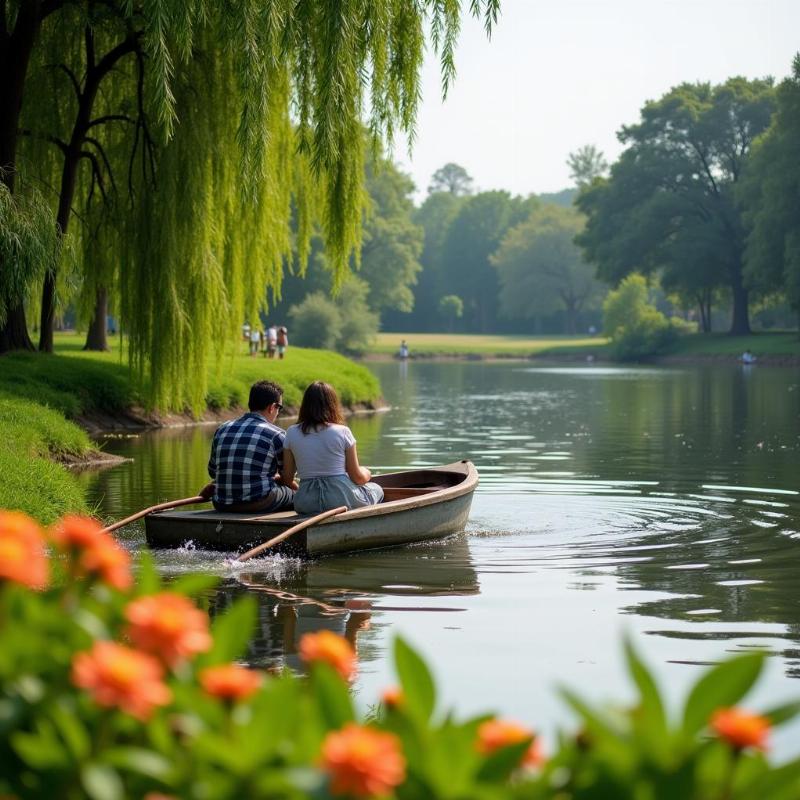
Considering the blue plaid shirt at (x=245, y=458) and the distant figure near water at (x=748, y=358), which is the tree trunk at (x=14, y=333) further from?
the distant figure near water at (x=748, y=358)

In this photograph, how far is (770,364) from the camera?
66.8 m

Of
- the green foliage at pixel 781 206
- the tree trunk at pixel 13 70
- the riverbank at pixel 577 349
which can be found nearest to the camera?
the tree trunk at pixel 13 70

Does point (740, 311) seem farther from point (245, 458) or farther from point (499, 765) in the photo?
point (499, 765)

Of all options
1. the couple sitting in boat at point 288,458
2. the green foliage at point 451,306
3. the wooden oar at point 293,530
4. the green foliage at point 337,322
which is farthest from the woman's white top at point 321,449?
the green foliage at point 451,306

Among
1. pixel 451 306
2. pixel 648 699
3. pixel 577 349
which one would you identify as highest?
pixel 451 306

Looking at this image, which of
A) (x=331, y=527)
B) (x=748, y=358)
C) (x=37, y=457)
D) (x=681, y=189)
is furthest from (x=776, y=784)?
(x=681, y=189)

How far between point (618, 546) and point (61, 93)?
13.4 metres

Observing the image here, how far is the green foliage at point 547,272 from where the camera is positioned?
112 metres

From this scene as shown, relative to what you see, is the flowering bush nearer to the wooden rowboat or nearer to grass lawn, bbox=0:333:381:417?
the wooden rowboat

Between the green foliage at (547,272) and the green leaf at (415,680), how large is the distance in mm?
111140

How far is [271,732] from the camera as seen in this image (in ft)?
6.26

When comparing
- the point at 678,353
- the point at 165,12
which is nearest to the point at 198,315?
the point at 165,12

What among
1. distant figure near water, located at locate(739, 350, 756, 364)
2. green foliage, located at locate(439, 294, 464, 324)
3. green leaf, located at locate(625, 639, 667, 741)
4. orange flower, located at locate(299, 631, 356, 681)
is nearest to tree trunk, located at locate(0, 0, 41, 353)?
orange flower, located at locate(299, 631, 356, 681)

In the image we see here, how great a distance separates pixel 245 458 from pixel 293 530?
1.12 m
